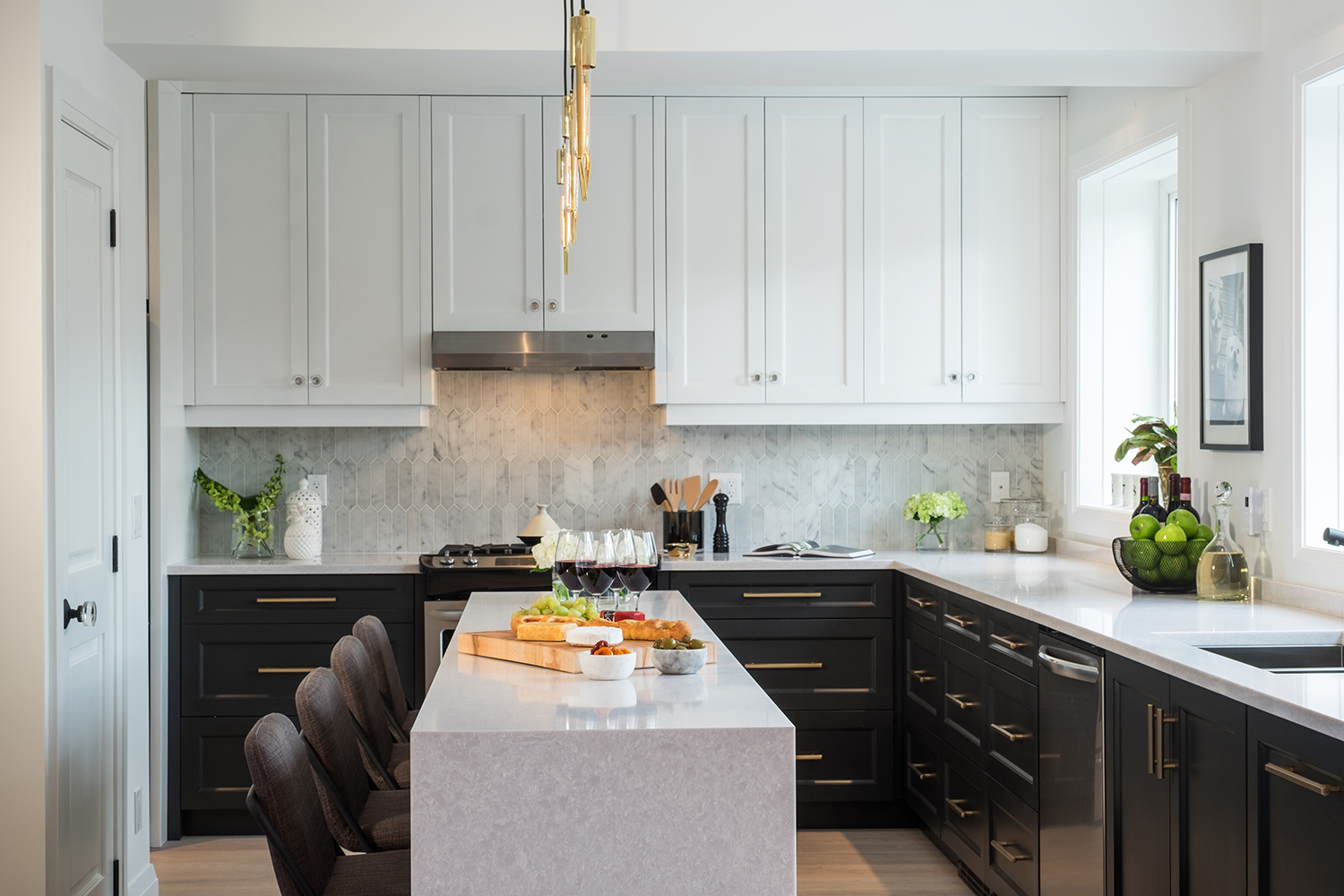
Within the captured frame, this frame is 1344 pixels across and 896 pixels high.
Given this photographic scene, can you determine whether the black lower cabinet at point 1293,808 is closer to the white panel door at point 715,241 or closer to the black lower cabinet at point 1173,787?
the black lower cabinet at point 1173,787

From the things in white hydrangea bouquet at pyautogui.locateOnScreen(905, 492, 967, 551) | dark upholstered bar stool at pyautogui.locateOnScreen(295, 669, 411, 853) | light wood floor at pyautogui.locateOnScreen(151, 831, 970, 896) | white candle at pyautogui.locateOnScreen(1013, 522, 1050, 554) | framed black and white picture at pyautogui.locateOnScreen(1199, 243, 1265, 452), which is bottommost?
light wood floor at pyautogui.locateOnScreen(151, 831, 970, 896)

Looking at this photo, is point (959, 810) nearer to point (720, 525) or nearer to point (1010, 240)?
point (720, 525)

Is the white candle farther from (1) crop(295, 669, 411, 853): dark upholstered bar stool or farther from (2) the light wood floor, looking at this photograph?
(1) crop(295, 669, 411, 853): dark upholstered bar stool

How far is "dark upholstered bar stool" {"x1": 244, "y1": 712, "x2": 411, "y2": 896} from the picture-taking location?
65.3 inches

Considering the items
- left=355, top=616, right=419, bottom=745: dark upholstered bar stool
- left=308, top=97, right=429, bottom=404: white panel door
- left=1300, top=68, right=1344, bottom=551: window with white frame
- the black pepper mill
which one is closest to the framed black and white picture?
left=1300, top=68, right=1344, bottom=551: window with white frame

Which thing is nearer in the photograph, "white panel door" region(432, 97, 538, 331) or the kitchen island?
the kitchen island

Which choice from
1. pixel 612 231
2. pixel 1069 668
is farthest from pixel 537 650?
pixel 612 231

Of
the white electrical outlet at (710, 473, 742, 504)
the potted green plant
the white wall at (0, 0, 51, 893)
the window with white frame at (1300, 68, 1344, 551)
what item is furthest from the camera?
the white electrical outlet at (710, 473, 742, 504)

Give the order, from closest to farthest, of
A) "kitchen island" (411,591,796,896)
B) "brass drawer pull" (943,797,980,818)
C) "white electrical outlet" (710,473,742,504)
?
"kitchen island" (411,591,796,896) < "brass drawer pull" (943,797,980,818) < "white electrical outlet" (710,473,742,504)

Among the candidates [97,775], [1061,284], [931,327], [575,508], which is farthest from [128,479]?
[1061,284]

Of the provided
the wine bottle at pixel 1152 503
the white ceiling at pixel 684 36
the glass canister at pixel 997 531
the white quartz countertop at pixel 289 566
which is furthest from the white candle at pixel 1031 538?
the white quartz countertop at pixel 289 566

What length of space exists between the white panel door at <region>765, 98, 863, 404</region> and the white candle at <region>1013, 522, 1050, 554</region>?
87 centimetres

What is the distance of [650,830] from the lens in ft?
5.50

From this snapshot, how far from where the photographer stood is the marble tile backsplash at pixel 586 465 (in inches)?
176
